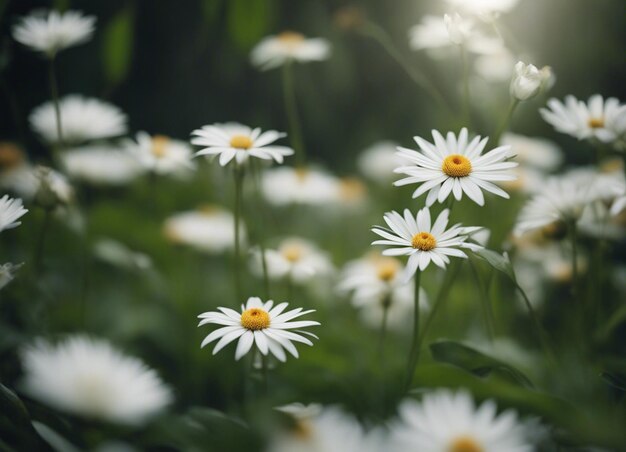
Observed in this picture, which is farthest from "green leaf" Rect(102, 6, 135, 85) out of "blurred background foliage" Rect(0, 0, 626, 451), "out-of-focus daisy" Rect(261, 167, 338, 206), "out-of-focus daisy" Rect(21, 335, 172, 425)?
"out-of-focus daisy" Rect(21, 335, 172, 425)

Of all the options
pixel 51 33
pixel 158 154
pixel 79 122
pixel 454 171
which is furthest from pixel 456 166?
pixel 79 122

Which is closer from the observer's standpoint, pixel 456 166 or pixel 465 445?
pixel 465 445

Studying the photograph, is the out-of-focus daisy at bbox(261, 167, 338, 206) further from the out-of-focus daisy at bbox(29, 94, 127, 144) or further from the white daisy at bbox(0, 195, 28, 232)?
the white daisy at bbox(0, 195, 28, 232)

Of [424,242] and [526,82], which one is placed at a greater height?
[526,82]

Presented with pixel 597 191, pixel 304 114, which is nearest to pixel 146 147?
pixel 597 191

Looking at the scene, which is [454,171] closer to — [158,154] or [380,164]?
[158,154]

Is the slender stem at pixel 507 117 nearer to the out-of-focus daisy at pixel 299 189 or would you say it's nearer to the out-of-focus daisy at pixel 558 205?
the out-of-focus daisy at pixel 558 205

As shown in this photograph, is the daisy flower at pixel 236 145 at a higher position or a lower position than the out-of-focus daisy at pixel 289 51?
lower

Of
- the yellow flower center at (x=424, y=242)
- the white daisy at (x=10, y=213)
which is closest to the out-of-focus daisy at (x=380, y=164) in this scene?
the yellow flower center at (x=424, y=242)
